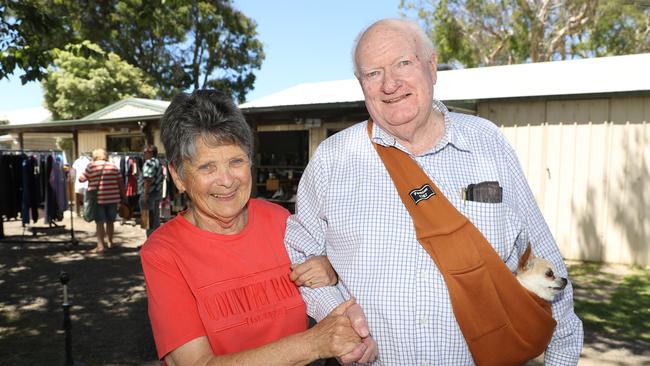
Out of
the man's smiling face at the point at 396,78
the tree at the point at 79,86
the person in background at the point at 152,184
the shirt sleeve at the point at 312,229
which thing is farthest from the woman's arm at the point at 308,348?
the tree at the point at 79,86

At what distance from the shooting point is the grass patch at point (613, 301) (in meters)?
5.77

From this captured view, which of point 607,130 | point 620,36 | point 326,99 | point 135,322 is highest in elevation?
point 620,36

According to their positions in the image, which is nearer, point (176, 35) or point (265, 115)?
point (265, 115)

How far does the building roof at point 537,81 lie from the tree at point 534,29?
14303mm

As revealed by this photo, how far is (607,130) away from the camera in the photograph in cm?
933

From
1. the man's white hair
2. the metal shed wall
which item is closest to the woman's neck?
the man's white hair

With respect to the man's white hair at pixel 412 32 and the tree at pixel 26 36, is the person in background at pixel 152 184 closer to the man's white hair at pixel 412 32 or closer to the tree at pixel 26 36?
the tree at pixel 26 36

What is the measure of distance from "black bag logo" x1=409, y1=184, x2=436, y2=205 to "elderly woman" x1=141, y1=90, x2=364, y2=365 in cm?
47

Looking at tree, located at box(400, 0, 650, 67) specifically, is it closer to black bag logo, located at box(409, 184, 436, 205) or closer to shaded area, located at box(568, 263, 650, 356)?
shaded area, located at box(568, 263, 650, 356)

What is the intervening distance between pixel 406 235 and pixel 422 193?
0.56ft

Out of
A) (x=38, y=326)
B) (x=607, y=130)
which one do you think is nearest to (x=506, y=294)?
(x=38, y=326)

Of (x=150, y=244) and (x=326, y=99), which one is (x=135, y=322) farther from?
(x=326, y=99)

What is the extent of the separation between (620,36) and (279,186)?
25151 mm

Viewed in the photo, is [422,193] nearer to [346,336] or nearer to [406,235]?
[406,235]
